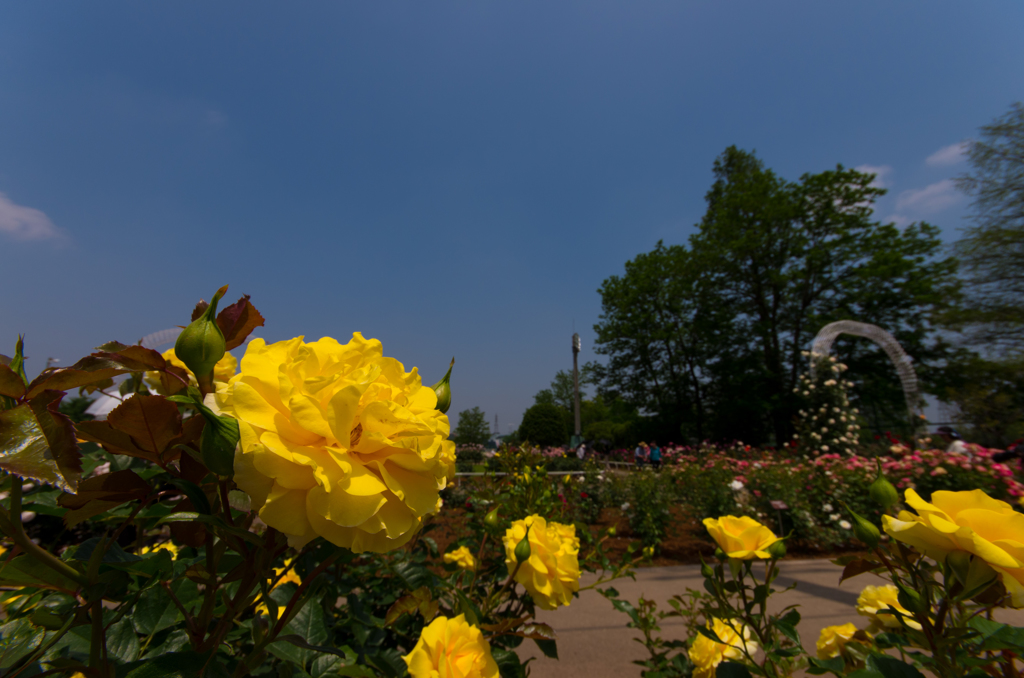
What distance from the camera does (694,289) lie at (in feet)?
58.7

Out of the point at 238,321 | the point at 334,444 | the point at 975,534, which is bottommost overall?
the point at 975,534

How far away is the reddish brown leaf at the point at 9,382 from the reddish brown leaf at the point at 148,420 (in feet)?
0.23

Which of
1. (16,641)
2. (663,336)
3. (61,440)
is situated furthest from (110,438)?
(663,336)

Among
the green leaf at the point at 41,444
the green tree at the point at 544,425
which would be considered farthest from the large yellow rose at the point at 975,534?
the green tree at the point at 544,425

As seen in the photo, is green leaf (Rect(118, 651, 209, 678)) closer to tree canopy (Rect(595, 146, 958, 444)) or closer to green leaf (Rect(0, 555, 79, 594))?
green leaf (Rect(0, 555, 79, 594))

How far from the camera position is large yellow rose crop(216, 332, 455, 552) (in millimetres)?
337

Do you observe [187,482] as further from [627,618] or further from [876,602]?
[627,618]

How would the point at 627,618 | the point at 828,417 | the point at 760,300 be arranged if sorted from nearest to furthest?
1. the point at 627,618
2. the point at 828,417
3. the point at 760,300

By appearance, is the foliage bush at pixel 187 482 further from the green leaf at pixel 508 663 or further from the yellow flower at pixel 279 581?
the green leaf at pixel 508 663

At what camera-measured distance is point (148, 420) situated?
1.22ft

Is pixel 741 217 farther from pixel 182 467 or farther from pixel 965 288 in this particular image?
pixel 182 467

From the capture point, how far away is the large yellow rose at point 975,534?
0.51 meters

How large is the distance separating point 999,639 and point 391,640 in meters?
1.16

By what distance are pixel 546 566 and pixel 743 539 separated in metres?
0.43
